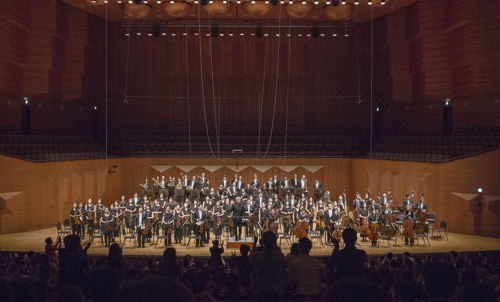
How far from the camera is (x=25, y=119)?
17.5 metres

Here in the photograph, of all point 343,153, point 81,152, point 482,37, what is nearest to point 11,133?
point 81,152

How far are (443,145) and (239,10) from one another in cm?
924

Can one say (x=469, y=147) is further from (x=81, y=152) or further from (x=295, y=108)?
(x=81, y=152)

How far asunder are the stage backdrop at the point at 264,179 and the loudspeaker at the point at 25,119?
246cm

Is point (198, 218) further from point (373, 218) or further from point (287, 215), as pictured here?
point (373, 218)

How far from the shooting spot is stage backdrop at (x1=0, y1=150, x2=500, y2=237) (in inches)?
559

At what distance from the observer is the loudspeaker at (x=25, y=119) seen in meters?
17.5

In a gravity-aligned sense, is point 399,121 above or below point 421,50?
below

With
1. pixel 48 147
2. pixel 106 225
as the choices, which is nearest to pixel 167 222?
pixel 106 225

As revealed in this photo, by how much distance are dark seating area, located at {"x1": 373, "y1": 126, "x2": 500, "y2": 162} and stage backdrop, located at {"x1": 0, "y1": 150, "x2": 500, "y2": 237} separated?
308mm

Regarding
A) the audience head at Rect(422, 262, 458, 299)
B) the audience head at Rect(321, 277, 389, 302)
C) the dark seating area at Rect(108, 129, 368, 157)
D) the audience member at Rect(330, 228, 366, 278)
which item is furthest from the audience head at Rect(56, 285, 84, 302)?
the dark seating area at Rect(108, 129, 368, 157)

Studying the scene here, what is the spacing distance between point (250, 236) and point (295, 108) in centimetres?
1018

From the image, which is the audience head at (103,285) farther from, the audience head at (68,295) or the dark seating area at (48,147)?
the dark seating area at (48,147)

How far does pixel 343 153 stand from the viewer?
20156mm
